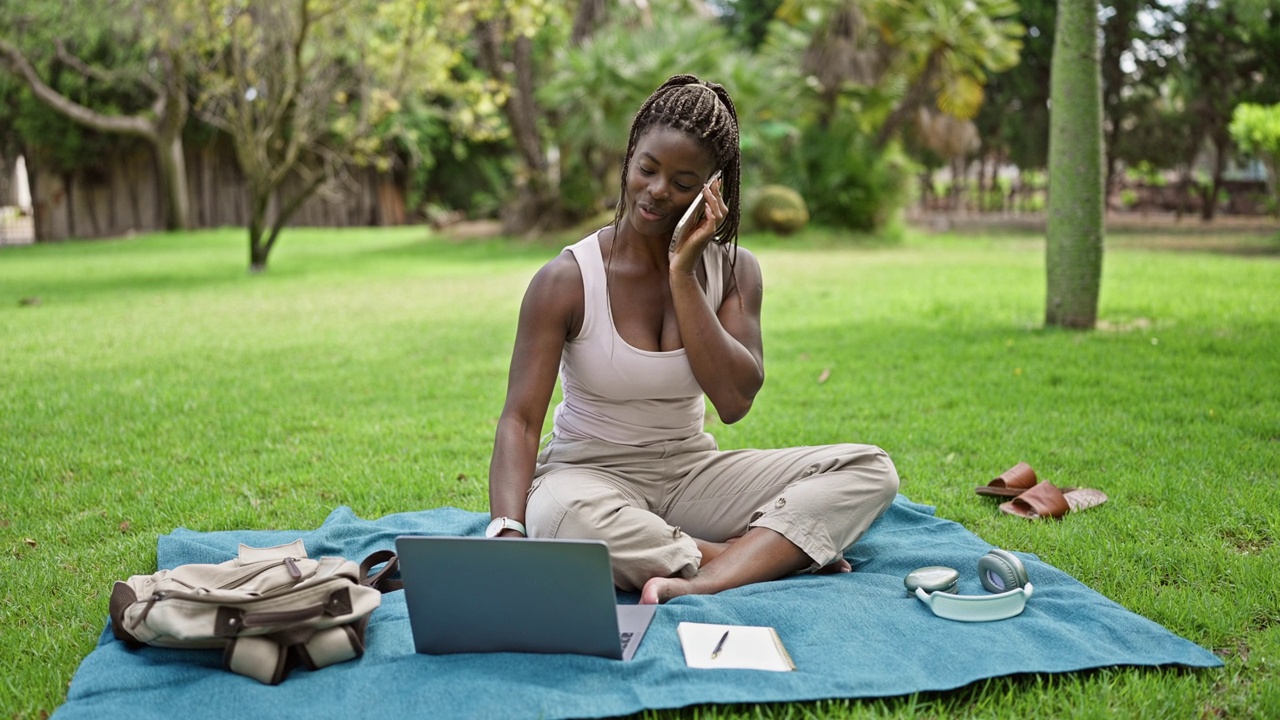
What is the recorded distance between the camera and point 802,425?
5863mm

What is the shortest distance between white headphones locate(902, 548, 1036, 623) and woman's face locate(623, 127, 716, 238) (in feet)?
4.31

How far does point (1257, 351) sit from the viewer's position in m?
7.23

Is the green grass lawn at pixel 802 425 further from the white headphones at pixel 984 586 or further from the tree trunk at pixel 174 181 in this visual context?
the tree trunk at pixel 174 181

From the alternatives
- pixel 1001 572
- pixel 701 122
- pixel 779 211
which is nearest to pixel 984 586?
pixel 1001 572

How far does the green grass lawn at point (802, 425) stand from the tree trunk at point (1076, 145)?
0.69 m

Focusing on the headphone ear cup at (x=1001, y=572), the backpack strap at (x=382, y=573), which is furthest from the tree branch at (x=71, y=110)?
the headphone ear cup at (x=1001, y=572)

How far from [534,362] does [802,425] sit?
2.80 meters

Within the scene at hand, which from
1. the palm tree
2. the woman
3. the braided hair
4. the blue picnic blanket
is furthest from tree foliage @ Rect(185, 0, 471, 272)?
the blue picnic blanket

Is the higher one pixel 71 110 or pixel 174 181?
pixel 71 110

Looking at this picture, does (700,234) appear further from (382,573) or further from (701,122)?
(382,573)

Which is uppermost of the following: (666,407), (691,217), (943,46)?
(943,46)

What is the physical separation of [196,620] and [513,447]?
99 cm

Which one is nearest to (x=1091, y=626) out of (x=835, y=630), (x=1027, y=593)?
(x=1027, y=593)

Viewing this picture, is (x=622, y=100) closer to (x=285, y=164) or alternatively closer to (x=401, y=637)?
(x=285, y=164)
